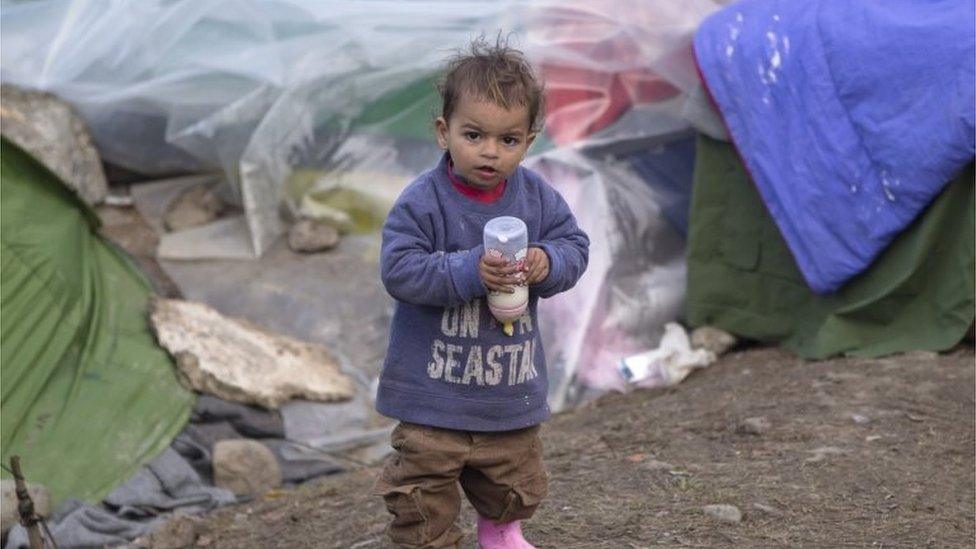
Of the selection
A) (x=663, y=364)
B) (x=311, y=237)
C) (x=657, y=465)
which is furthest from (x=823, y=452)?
(x=311, y=237)

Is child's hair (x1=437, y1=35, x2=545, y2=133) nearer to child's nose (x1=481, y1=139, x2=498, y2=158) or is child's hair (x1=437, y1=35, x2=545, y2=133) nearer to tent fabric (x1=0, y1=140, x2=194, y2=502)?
child's nose (x1=481, y1=139, x2=498, y2=158)

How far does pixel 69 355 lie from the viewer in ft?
19.1

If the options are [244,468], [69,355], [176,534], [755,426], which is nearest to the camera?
[176,534]

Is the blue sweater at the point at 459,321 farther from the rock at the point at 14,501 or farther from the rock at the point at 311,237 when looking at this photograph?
the rock at the point at 311,237

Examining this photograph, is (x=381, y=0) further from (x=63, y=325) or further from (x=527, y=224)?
(x=527, y=224)

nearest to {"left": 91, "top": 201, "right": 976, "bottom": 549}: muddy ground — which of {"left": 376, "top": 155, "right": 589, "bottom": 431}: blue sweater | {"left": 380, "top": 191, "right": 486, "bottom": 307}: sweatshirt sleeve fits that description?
{"left": 376, "top": 155, "right": 589, "bottom": 431}: blue sweater

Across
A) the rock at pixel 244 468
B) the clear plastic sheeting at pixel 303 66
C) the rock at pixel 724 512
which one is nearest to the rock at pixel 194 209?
the clear plastic sheeting at pixel 303 66

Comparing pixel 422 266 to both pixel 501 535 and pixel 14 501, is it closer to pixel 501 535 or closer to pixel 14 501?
pixel 501 535

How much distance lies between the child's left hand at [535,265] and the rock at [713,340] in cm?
376

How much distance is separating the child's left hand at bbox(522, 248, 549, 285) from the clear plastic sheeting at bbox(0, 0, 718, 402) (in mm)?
3484

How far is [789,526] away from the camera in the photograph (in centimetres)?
404

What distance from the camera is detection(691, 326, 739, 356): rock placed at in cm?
684

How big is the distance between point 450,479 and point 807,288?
360cm

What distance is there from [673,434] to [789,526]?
116 cm
